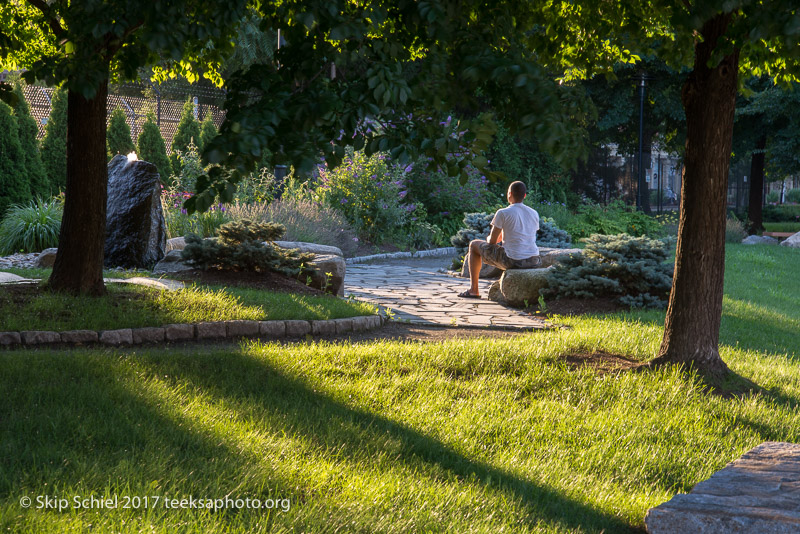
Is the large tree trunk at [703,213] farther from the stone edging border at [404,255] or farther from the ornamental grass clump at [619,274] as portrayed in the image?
the stone edging border at [404,255]

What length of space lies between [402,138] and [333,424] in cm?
178

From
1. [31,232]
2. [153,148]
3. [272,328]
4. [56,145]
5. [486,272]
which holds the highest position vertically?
[153,148]

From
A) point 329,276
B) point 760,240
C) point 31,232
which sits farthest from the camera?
point 760,240

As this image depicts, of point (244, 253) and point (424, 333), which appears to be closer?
point (424, 333)

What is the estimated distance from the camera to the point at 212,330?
21.8 ft

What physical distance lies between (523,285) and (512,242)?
78cm

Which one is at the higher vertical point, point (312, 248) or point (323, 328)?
point (312, 248)

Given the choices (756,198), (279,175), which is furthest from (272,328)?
(756,198)

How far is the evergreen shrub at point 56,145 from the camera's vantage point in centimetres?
1650

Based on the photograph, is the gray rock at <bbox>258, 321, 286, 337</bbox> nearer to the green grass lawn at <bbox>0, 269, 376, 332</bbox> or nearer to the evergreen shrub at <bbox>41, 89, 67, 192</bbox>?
the green grass lawn at <bbox>0, 269, 376, 332</bbox>

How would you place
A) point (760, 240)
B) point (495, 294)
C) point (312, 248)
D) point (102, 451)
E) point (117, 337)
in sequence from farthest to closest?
point (760, 240) < point (312, 248) < point (495, 294) < point (117, 337) < point (102, 451)

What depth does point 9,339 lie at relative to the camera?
5840 millimetres

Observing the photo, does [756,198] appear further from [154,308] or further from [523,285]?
[154,308]

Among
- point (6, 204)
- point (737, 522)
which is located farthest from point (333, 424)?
point (6, 204)
